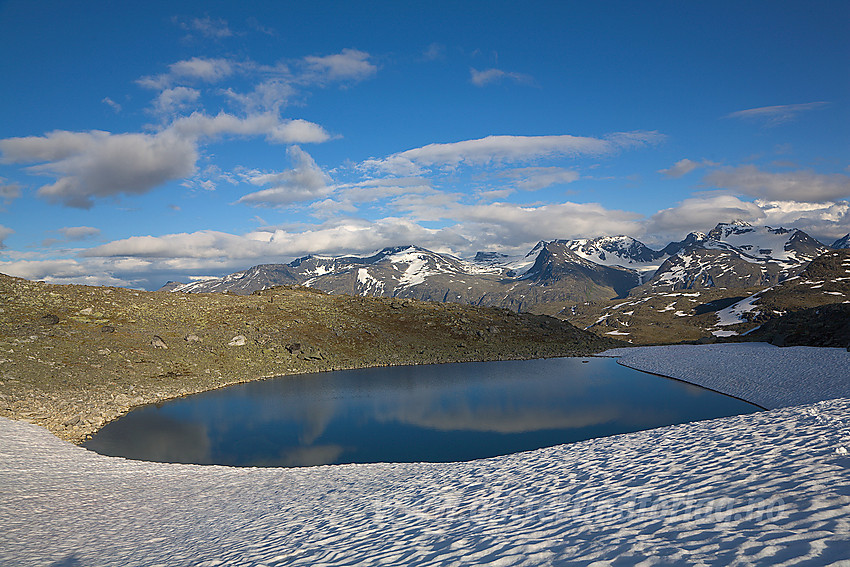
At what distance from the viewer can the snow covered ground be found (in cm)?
846

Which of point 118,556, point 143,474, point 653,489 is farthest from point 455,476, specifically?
point 143,474

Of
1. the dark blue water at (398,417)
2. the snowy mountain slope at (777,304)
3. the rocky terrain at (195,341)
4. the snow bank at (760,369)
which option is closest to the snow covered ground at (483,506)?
the dark blue water at (398,417)

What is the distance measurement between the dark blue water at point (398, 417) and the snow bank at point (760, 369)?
2224 millimetres

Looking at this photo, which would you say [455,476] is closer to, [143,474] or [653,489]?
[653,489]

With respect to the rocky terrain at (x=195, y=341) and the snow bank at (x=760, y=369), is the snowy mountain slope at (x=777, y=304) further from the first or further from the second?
the rocky terrain at (x=195, y=341)

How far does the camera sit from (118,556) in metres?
11.7

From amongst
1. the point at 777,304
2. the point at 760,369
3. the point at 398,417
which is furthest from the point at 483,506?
the point at 777,304

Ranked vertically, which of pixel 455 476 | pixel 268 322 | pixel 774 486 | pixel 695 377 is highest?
pixel 268 322

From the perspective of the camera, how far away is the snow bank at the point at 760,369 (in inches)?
1224

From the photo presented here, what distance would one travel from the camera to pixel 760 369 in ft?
133

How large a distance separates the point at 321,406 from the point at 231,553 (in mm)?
23229

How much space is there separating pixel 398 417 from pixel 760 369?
33.3m

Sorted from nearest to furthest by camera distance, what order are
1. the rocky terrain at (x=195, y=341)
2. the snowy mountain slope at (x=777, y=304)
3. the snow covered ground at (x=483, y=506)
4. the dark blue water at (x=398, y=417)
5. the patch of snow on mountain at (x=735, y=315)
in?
the snow covered ground at (x=483, y=506)
the dark blue water at (x=398, y=417)
the rocky terrain at (x=195, y=341)
the snowy mountain slope at (x=777, y=304)
the patch of snow on mountain at (x=735, y=315)

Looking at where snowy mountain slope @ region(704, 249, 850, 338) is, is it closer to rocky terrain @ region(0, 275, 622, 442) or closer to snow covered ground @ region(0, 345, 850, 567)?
rocky terrain @ region(0, 275, 622, 442)
